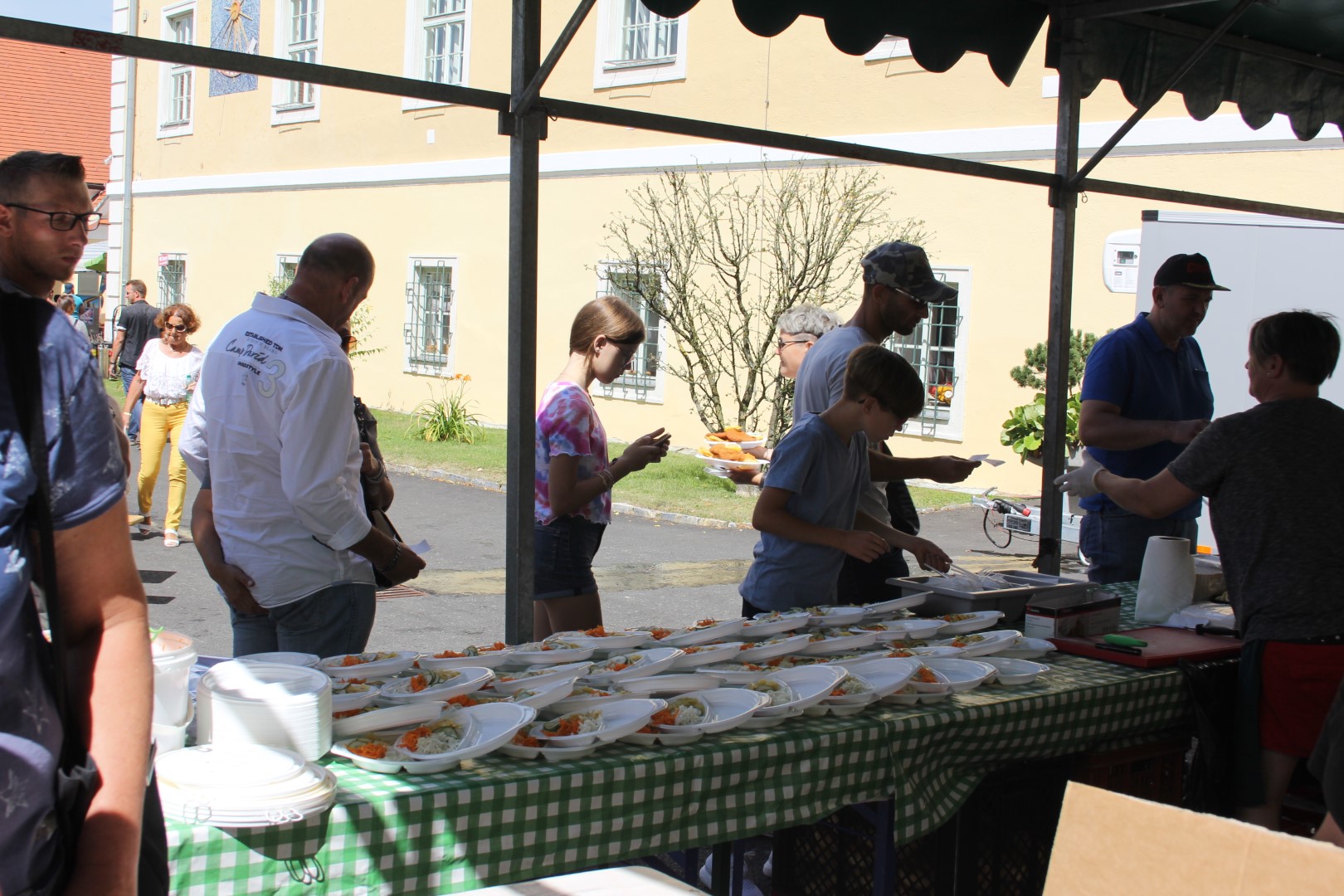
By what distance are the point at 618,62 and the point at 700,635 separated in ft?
43.0

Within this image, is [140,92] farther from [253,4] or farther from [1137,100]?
[1137,100]

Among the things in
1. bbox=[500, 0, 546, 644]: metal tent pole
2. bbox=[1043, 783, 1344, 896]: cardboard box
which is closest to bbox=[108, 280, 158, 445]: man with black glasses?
bbox=[500, 0, 546, 644]: metal tent pole

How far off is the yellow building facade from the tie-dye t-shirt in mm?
8292

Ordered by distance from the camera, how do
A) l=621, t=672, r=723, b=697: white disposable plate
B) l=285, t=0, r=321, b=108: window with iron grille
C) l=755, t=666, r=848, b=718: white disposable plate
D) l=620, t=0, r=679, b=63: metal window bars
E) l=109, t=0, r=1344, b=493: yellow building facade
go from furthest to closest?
l=285, t=0, r=321, b=108: window with iron grille → l=620, t=0, r=679, b=63: metal window bars → l=109, t=0, r=1344, b=493: yellow building facade → l=621, t=672, r=723, b=697: white disposable plate → l=755, t=666, r=848, b=718: white disposable plate

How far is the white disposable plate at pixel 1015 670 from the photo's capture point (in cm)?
A: 295

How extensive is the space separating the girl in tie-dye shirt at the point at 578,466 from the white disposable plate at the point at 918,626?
90cm

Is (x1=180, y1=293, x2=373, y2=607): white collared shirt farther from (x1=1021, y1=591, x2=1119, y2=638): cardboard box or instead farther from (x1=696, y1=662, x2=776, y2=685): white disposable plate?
(x1=1021, y1=591, x2=1119, y2=638): cardboard box

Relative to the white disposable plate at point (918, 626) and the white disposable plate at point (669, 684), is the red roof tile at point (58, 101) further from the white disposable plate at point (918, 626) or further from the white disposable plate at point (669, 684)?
the white disposable plate at point (669, 684)

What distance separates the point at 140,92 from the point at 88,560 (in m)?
22.9

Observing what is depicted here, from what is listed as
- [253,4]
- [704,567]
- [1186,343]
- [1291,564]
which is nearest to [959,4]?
[1186,343]

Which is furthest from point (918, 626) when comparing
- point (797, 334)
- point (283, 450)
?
point (797, 334)

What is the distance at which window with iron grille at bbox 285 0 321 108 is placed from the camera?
18.6 meters

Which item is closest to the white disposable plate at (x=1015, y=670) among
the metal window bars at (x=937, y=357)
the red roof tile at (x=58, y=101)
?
the metal window bars at (x=937, y=357)

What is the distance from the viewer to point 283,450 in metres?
2.88
